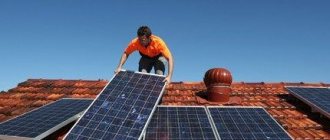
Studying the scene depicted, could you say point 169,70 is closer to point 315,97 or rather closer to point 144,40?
point 144,40

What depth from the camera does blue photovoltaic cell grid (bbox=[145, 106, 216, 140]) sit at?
7.94 meters

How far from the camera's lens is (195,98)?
11438 mm

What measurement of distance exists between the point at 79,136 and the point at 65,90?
5.49 metres

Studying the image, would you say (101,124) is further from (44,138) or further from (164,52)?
(164,52)

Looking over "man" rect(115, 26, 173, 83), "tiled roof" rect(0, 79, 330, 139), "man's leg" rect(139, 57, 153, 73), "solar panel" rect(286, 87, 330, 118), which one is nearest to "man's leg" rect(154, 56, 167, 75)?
"man" rect(115, 26, 173, 83)

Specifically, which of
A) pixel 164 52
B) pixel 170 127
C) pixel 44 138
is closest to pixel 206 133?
pixel 170 127

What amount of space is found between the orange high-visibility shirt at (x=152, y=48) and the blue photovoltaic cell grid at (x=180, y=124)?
1.60 meters

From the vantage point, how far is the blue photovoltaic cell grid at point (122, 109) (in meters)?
7.60

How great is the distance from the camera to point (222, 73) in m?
10.6

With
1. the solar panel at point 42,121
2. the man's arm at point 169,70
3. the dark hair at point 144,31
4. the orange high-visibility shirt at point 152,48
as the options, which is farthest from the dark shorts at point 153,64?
the solar panel at point 42,121

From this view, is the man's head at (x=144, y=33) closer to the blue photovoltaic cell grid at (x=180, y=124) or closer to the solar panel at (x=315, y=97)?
the blue photovoltaic cell grid at (x=180, y=124)

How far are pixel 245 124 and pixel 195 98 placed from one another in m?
3.01

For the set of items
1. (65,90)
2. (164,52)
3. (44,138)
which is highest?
(164,52)

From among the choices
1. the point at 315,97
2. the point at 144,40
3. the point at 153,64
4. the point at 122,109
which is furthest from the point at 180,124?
the point at 315,97
